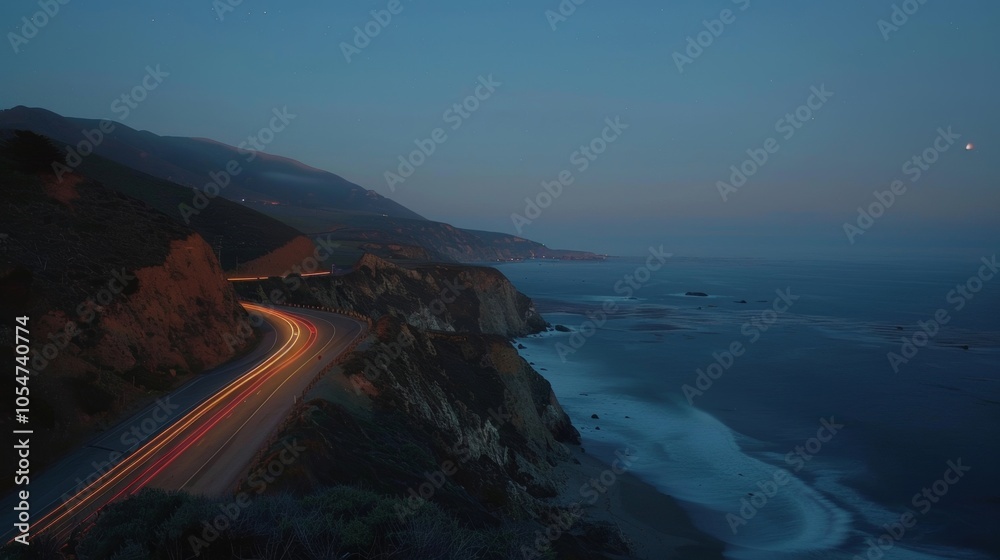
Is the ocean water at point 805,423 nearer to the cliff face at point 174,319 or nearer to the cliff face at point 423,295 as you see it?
the cliff face at point 423,295
